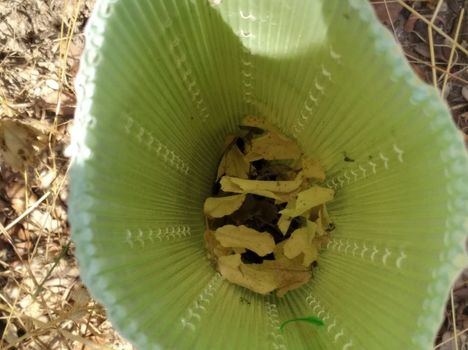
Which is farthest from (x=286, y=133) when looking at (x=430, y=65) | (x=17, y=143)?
(x=17, y=143)

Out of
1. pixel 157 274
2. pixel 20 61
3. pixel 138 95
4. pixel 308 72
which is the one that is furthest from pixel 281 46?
pixel 20 61

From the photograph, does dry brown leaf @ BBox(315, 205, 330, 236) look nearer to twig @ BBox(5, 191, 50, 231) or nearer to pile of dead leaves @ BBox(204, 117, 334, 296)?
pile of dead leaves @ BBox(204, 117, 334, 296)

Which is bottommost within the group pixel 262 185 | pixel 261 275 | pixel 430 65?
pixel 261 275

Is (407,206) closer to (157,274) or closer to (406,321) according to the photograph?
(406,321)

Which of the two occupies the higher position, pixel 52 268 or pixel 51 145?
pixel 51 145

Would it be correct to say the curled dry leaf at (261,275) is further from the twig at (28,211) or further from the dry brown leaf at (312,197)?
the twig at (28,211)

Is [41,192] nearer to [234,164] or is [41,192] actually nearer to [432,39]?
[234,164]
